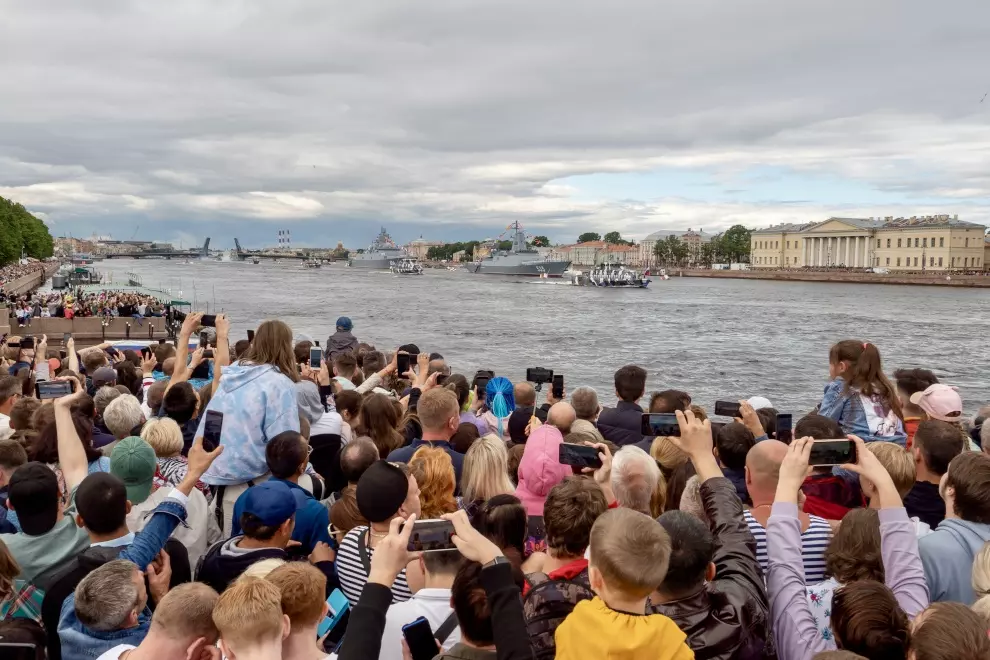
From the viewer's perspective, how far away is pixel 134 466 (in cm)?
372

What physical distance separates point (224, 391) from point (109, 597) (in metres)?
2.19

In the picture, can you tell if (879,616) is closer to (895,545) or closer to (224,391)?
(895,545)

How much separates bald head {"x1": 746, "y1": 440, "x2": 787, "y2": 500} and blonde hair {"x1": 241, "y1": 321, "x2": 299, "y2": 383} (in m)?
2.85

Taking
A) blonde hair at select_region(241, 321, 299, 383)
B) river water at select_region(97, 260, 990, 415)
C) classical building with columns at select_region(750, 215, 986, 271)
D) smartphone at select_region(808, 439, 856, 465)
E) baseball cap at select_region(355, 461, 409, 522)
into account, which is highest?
classical building with columns at select_region(750, 215, 986, 271)

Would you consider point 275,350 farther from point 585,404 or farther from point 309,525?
point 585,404

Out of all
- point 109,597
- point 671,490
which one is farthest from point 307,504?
point 671,490

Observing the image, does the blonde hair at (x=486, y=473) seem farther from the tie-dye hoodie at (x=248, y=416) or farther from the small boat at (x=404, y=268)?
the small boat at (x=404, y=268)

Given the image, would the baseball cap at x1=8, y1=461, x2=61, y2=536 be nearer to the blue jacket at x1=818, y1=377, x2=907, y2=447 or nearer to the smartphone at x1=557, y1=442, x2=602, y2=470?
the smartphone at x1=557, y1=442, x2=602, y2=470

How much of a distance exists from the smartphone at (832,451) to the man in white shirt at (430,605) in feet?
4.49

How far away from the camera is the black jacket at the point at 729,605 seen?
2314mm

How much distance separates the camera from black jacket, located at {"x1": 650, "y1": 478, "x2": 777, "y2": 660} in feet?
7.59

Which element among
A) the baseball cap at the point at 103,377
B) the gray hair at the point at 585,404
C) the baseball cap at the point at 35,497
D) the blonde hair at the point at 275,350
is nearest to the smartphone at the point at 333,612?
the baseball cap at the point at 35,497

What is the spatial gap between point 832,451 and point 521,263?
142 meters

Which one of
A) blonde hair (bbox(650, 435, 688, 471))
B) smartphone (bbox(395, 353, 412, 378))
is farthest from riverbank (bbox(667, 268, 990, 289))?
blonde hair (bbox(650, 435, 688, 471))
